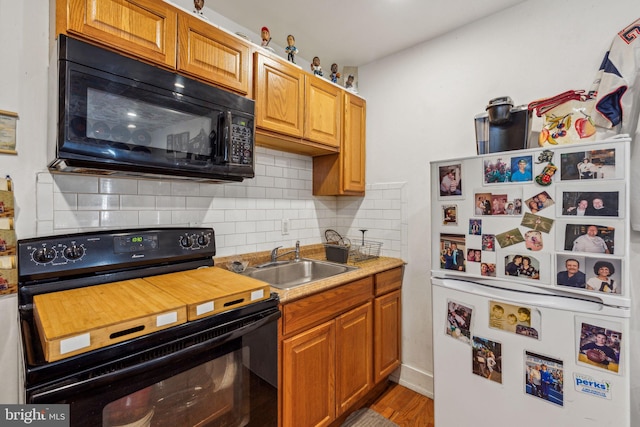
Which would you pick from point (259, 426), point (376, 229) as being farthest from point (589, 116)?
point (259, 426)

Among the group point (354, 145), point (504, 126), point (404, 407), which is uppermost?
point (354, 145)

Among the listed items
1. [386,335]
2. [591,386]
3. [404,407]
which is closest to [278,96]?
[386,335]

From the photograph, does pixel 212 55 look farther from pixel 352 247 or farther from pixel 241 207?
pixel 352 247

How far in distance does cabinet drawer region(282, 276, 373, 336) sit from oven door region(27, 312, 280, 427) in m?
0.14

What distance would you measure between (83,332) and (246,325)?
50 cm

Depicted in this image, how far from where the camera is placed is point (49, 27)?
4.04ft

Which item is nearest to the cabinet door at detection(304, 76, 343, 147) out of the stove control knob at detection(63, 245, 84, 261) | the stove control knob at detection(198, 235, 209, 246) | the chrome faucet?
the chrome faucet

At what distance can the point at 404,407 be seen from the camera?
6.57 ft

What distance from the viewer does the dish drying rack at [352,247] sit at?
2.12 meters

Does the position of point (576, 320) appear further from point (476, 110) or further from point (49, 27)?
point (49, 27)

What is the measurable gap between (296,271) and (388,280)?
66 centimetres

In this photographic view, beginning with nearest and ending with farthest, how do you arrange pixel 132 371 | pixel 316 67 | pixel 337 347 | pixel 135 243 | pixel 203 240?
pixel 132 371, pixel 135 243, pixel 203 240, pixel 337 347, pixel 316 67

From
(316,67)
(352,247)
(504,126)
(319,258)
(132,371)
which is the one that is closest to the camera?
(132,371)

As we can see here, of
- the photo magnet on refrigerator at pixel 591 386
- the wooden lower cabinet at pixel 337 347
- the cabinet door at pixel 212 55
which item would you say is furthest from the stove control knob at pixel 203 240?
the photo magnet on refrigerator at pixel 591 386
